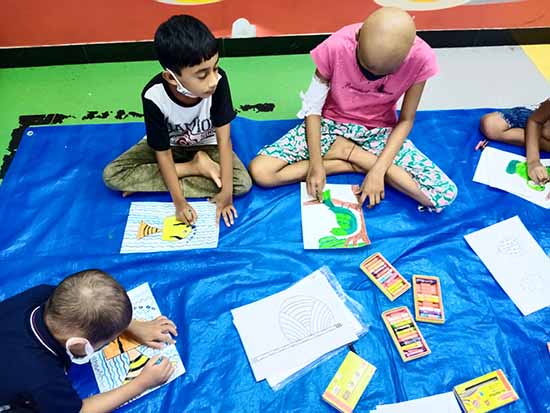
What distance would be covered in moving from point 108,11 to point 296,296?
1639 mm

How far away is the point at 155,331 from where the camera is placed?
1385 mm

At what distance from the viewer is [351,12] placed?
2.32m

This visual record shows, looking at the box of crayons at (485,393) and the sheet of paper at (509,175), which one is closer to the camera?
the box of crayons at (485,393)

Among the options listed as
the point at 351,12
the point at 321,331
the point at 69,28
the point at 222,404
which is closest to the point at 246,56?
the point at 351,12

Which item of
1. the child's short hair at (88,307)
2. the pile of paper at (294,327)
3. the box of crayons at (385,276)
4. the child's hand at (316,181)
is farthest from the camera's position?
the child's hand at (316,181)

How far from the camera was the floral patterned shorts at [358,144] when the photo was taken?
1.75 metres

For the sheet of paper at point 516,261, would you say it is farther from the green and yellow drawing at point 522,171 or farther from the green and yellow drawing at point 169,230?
the green and yellow drawing at point 169,230

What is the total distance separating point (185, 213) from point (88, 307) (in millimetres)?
696

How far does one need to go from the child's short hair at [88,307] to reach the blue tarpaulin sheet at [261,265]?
0.40 m

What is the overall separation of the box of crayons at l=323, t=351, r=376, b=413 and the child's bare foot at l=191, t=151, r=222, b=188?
0.78 meters

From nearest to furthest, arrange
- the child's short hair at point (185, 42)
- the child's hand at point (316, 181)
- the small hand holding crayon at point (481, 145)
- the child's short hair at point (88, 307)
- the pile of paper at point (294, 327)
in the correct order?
the child's short hair at point (88, 307) → the child's short hair at point (185, 42) → the pile of paper at point (294, 327) → the child's hand at point (316, 181) → the small hand holding crayon at point (481, 145)

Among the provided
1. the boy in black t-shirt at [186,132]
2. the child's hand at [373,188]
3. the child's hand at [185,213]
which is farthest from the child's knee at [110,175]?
the child's hand at [373,188]

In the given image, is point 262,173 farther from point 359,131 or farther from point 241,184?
point 359,131

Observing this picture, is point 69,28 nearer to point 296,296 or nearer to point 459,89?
point 296,296
